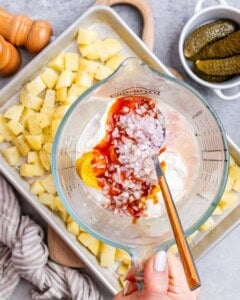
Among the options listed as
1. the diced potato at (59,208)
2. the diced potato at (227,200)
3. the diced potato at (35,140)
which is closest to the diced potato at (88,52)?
the diced potato at (35,140)

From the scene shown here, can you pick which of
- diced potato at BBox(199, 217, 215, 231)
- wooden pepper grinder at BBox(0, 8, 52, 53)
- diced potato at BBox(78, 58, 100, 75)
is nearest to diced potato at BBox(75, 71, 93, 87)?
diced potato at BBox(78, 58, 100, 75)

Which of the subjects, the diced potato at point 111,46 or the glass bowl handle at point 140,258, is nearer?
the glass bowl handle at point 140,258

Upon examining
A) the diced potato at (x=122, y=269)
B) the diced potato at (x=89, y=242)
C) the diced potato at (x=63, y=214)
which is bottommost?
the diced potato at (x=122, y=269)

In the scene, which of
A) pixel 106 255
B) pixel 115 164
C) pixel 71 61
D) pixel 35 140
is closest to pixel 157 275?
pixel 115 164

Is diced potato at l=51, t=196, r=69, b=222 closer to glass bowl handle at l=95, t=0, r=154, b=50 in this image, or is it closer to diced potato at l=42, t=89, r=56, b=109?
diced potato at l=42, t=89, r=56, b=109

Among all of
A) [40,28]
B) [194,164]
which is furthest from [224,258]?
[40,28]

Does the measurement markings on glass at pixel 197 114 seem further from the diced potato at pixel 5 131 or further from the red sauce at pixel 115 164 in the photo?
the diced potato at pixel 5 131

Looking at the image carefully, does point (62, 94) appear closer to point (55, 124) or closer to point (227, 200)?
point (55, 124)
